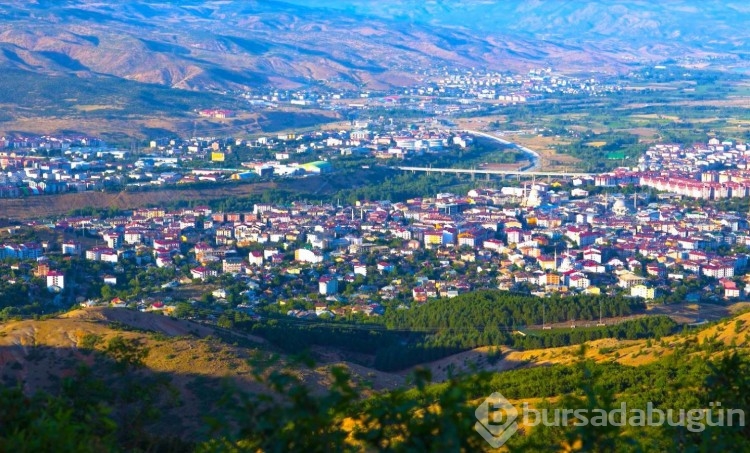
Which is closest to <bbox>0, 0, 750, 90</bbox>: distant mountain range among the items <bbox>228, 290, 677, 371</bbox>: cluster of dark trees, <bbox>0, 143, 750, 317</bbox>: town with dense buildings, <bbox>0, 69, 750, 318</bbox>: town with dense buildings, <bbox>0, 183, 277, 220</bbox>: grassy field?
<bbox>0, 69, 750, 318</bbox>: town with dense buildings

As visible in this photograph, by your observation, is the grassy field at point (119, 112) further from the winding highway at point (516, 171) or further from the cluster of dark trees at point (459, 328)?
the cluster of dark trees at point (459, 328)

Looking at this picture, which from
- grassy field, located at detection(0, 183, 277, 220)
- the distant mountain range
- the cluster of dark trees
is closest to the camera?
the cluster of dark trees

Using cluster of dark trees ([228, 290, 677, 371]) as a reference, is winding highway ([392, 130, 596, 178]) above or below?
below

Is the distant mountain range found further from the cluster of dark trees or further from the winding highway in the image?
the cluster of dark trees

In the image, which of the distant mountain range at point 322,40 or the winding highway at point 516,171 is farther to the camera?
the distant mountain range at point 322,40

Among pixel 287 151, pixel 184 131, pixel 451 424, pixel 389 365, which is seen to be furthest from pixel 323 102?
pixel 451 424

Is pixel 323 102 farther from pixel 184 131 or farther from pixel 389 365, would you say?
pixel 389 365

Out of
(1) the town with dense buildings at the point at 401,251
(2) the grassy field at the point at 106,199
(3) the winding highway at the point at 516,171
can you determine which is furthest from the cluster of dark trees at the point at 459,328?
(3) the winding highway at the point at 516,171

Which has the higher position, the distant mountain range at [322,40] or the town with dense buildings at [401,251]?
the distant mountain range at [322,40]

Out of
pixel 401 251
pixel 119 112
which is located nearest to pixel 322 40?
pixel 119 112

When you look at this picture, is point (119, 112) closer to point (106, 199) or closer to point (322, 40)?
point (106, 199)
